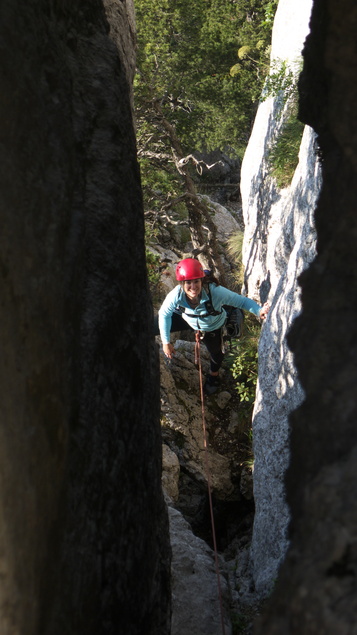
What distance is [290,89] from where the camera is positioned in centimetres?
1246

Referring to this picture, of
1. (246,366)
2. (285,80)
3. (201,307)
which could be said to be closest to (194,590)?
(201,307)

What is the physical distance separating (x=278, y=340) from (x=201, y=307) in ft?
4.16

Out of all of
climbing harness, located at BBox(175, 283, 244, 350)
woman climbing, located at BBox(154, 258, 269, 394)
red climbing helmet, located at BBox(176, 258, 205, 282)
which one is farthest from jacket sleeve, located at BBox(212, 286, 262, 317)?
red climbing helmet, located at BBox(176, 258, 205, 282)

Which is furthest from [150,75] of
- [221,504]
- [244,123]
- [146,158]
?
[221,504]

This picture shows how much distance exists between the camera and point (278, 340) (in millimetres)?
8430

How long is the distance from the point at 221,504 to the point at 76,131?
352 inches

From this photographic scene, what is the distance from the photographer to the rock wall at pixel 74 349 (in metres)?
3.01

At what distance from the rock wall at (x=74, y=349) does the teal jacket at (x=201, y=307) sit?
3.23 m

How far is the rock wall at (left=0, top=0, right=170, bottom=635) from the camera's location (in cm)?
301

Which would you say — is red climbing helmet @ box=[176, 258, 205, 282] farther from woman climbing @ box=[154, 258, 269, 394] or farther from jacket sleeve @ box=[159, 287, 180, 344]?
jacket sleeve @ box=[159, 287, 180, 344]

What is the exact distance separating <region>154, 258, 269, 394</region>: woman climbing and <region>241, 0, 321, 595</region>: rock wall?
610mm

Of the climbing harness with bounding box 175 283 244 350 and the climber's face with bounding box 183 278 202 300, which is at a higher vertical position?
the climber's face with bounding box 183 278 202 300

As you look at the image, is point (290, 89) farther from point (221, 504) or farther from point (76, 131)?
point (76, 131)

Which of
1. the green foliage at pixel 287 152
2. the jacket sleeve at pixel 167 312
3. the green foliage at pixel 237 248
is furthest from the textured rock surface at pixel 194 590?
the green foliage at pixel 237 248
